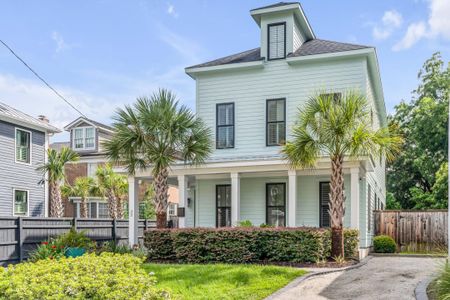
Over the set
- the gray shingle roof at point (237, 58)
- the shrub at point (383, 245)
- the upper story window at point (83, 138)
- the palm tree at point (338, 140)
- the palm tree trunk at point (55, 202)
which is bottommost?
the shrub at point (383, 245)

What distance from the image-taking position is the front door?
18.4 meters

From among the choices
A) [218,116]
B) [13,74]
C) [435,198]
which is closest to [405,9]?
[218,116]

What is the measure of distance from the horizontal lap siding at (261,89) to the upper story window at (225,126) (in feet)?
0.62

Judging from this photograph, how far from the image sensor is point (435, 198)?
28.7 m

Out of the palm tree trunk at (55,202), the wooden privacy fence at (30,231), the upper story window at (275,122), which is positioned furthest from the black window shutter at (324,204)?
the palm tree trunk at (55,202)

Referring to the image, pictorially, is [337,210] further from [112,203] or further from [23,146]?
[112,203]

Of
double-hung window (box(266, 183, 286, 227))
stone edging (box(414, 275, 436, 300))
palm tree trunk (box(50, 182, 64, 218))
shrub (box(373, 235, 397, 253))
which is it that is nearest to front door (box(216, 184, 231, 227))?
double-hung window (box(266, 183, 286, 227))

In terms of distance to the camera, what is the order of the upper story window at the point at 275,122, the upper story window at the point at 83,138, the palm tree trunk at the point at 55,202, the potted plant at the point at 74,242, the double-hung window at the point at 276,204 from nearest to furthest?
1. the potted plant at the point at 74,242
2. the double-hung window at the point at 276,204
3. the upper story window at the point at 275,122
4. the palm tree trunk at the point at 55,202
5. the upper story window at the point at 83,138

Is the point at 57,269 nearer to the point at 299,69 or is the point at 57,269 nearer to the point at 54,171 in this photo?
the point at 299,69

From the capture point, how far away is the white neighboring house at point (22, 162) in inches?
835

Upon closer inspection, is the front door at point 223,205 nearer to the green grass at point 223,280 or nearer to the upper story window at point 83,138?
the green grass at point 223,280

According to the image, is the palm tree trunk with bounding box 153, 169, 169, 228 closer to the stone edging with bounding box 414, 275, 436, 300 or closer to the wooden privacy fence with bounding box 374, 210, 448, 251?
the stone edging with bounding box 414, 275, 436, 300

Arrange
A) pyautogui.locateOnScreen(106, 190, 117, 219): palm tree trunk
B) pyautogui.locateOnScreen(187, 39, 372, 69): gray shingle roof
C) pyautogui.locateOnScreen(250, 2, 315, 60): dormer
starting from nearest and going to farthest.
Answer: pyautogui.locateOnScreen(187, 39, 372, 69): gray shingle roof < pyautogui.locateOnScreen(250, 2, 315, 60): dormer < pyautogui.locateOnScreen(106, 190, 117, 219): palm tree trunk

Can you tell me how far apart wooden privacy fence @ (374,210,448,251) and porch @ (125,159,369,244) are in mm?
4106
